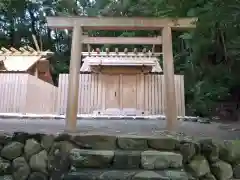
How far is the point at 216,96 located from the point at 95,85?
12.8 feet

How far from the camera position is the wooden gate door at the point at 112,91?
9953 mm

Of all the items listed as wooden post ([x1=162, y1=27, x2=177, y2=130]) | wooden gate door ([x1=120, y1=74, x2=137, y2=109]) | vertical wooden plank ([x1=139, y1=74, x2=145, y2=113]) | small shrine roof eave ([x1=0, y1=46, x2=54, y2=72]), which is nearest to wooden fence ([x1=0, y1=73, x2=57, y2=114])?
small shrine roof eave ([x1=0, y1=46, x2=54, y2=72])

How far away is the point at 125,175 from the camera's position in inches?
104

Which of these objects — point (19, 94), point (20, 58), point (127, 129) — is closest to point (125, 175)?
point (127, 129)

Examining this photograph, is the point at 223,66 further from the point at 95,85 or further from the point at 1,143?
the point at 1,143

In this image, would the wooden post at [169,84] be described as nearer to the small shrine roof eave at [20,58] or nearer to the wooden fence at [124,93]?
the wooden fence at [124,93]

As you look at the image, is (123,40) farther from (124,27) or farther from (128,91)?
(128,91)

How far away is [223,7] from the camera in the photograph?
3.97m

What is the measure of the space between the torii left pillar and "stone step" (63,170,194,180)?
4.24ft

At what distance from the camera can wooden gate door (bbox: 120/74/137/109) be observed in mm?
9969

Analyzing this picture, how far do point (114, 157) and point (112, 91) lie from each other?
24.1ft

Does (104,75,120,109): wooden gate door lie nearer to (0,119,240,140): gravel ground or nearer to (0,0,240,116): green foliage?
(0,0,240,116): green foliage

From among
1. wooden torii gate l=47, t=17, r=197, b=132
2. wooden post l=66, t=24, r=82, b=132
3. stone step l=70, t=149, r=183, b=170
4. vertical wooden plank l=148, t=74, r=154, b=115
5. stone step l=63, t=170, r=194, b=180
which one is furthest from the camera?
vertical wooden plank l=148, t=74, r=154, b=115

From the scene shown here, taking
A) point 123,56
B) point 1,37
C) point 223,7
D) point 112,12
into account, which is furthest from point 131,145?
point 1,37
